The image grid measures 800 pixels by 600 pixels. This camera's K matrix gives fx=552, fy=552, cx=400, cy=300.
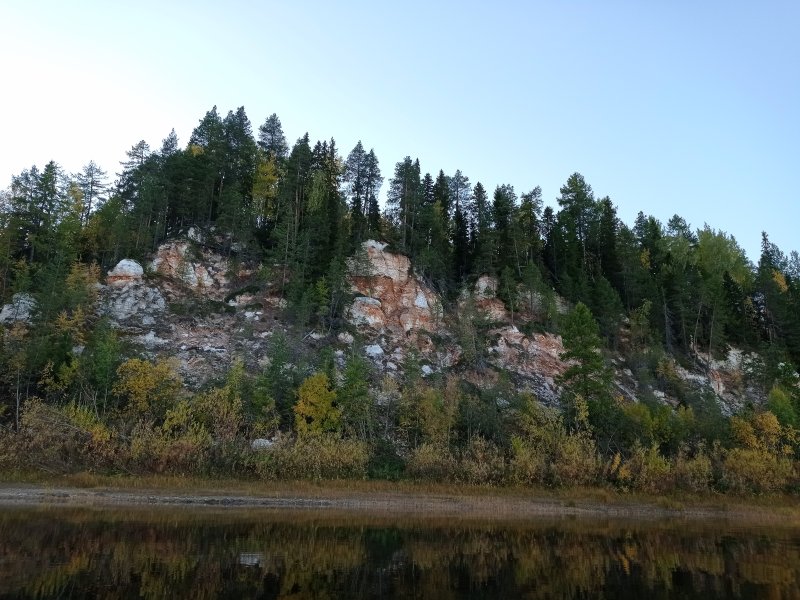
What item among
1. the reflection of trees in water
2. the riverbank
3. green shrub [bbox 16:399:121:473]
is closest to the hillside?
green shrub [bbox 16:399:121:473]

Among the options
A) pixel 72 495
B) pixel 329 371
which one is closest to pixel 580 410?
pixel 329 371

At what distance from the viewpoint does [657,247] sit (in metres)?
99.0

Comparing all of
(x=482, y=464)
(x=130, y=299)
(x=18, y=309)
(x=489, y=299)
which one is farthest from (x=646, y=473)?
(x=18, y=309)

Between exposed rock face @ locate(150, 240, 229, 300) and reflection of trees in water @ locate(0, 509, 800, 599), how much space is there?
130 ft

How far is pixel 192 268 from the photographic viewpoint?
6981cm

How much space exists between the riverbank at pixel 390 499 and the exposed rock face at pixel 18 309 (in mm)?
22925

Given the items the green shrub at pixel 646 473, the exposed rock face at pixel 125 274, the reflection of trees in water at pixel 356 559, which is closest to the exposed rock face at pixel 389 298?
the exposed rock face at pixel 125 274

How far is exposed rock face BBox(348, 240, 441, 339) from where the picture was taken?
68375mm

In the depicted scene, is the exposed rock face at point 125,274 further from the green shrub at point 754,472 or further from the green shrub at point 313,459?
the green shrub at point 754,472

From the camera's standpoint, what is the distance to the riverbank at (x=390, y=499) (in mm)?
38469

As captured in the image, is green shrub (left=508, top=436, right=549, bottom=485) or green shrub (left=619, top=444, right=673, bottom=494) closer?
green shrub (left=508, top=436, right=549, bottom=485)

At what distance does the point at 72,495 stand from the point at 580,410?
42118mm

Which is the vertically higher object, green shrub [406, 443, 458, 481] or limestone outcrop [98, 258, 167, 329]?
limestone outcrop [98, 258, 167, 329]

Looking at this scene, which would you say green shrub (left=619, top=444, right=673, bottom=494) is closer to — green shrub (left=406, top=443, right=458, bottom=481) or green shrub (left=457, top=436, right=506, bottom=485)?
green shrub (left=457, top=436, right=506, bottom=485)
